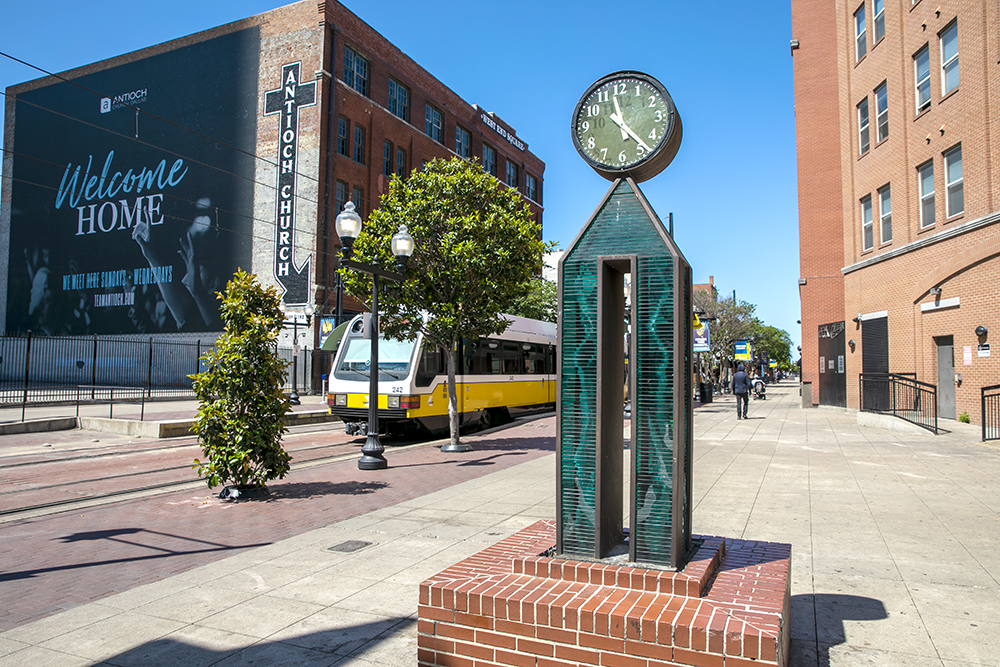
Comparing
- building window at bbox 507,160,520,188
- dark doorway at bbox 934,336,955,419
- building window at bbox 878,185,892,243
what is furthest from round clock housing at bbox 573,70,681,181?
building window at bbox 507,160,520,188

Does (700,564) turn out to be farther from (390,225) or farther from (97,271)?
(97,271)

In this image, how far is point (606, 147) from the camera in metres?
3.80

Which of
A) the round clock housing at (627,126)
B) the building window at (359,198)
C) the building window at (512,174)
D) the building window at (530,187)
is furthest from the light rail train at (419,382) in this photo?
the building window at (530,187)

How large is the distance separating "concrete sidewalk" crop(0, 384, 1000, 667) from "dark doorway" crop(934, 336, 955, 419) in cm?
966

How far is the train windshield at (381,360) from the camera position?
1538 centimetres

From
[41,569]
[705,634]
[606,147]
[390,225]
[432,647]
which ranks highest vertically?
[390,225]

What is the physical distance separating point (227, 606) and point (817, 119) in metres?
33.1

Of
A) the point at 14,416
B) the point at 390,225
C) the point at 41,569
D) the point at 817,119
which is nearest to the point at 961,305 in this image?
the point at 390,225

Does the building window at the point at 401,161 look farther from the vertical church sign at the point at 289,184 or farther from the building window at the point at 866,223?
the building window at the point at 866,223

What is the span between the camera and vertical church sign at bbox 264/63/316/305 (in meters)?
33.1

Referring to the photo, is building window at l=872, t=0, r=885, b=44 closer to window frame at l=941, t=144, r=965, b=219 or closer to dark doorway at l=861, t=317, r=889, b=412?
window frame at l=941, t=144, r=965, b=219

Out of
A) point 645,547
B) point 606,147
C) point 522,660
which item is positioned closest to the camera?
point 522,660

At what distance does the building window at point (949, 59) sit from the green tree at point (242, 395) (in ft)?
59.8

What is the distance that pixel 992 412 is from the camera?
15.3 metres
